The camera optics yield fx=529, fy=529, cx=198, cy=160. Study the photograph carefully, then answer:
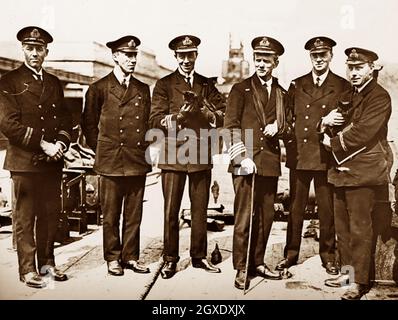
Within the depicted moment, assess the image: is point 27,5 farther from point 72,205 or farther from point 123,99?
point 72,205

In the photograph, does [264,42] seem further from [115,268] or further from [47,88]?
[115,268]

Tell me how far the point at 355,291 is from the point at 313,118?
135 cm

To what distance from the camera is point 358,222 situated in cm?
391

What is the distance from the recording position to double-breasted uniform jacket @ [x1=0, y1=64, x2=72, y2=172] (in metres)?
4.02

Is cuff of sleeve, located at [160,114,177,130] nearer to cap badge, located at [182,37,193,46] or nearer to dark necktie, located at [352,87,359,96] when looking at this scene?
cap badge, located at [182,37,193,46]

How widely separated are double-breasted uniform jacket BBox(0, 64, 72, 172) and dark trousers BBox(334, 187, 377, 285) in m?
2.28

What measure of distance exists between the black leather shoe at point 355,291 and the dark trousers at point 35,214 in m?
2.33

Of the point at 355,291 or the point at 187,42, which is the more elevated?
the point at 187,42

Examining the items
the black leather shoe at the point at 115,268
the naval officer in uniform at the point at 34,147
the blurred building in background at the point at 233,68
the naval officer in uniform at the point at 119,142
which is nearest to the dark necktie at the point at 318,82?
the blurred building in background at the point at 233,68

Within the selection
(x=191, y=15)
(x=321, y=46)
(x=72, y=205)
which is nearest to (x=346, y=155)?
(x=321, y=46)

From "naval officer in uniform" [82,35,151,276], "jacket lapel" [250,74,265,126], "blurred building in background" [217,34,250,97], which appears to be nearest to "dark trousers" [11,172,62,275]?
"naval officer in uniform" [82,35,151,276]

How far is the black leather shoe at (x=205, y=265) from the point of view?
167 inches

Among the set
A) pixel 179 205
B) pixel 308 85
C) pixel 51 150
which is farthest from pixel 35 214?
pixel 308 85

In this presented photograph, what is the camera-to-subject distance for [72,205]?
15.2 feet
